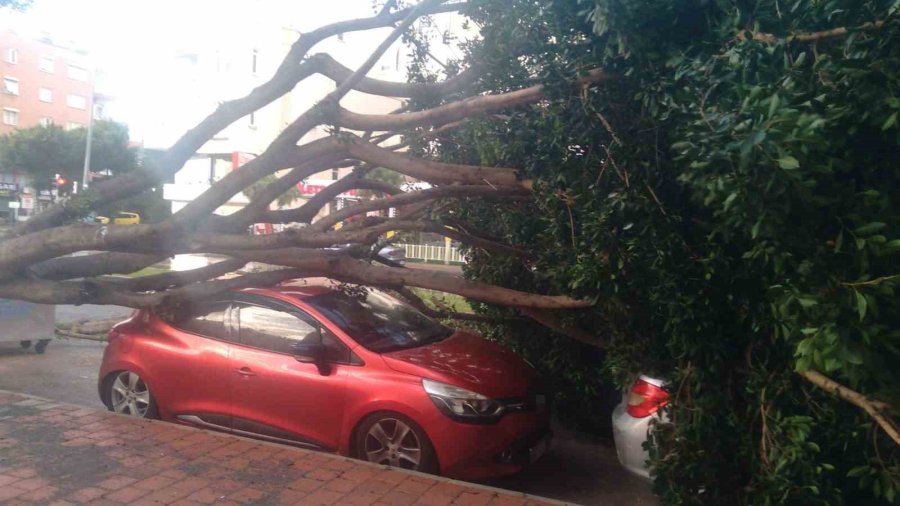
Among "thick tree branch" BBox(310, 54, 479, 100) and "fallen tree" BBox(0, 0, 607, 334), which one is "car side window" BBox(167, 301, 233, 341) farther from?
"thick tree branch" BBox(310, 54, 479, 100)

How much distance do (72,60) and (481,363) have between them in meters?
64.7

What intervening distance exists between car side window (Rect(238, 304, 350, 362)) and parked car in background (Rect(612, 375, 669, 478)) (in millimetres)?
2289

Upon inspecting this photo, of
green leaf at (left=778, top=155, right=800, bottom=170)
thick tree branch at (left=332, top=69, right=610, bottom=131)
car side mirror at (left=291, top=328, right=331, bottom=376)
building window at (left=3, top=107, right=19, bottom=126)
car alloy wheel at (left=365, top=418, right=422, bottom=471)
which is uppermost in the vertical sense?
building window at (left=3, top=107, right=19, bottom=126)

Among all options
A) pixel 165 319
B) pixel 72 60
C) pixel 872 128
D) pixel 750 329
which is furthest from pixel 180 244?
pixel 72 60

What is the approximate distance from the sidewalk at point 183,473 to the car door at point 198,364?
13.8 inches

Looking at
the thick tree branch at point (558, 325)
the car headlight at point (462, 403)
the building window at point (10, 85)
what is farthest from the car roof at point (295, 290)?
the building window at point (10, 85)

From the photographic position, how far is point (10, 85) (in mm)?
54031

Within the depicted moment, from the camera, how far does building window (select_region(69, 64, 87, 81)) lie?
201ft

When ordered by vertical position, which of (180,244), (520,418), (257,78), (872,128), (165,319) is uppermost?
(257,78)

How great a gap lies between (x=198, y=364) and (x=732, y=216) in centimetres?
476

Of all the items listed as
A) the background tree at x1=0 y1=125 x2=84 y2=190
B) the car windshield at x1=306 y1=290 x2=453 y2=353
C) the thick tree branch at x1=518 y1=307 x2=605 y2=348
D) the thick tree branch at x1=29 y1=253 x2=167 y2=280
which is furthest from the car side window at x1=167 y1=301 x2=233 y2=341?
the background tree at x1=0 y1=125 x2=84 y2=190

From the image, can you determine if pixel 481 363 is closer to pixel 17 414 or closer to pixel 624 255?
pixel 624 255

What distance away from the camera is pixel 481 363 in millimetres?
6184

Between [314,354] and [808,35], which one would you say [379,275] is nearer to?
[314,354]
